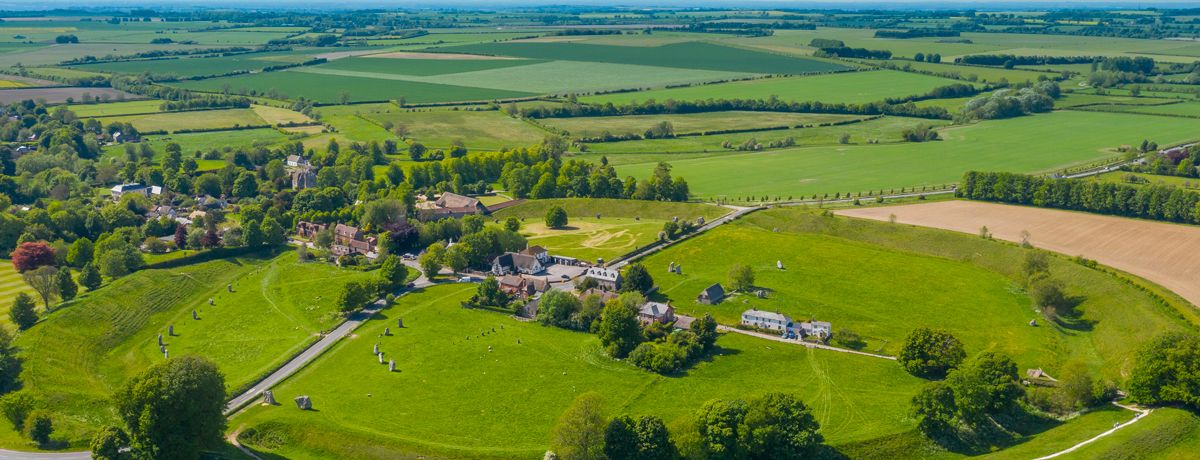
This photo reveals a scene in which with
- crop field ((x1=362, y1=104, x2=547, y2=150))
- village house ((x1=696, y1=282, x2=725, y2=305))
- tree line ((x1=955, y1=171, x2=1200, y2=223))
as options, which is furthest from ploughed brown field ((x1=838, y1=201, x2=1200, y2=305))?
crop field ((x1=362, y1=104, x2=547, y2=150))

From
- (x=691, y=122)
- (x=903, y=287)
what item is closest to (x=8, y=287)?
(x=903, y=287)

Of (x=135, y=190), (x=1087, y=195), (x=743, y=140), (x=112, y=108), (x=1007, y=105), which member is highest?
(x=1007, y=105)

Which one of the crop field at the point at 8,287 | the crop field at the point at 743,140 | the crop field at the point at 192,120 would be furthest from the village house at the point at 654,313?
the crop field at the point at 192,120

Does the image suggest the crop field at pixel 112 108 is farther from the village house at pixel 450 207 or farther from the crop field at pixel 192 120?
the village house at pixel 450 207

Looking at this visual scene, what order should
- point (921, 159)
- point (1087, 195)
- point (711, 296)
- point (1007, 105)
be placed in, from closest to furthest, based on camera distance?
point (711, 296) < point (1087, 195) < point (921, 159) < point (1007, 105)

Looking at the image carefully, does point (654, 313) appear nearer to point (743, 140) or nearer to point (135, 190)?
point (135, 190)

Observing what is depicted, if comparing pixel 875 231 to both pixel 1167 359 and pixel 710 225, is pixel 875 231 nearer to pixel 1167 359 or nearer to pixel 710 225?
pixel 710 225

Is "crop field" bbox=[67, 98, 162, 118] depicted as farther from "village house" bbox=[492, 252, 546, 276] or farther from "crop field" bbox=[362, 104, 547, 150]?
"village house" bbox=[492, 252, 546, 276]
